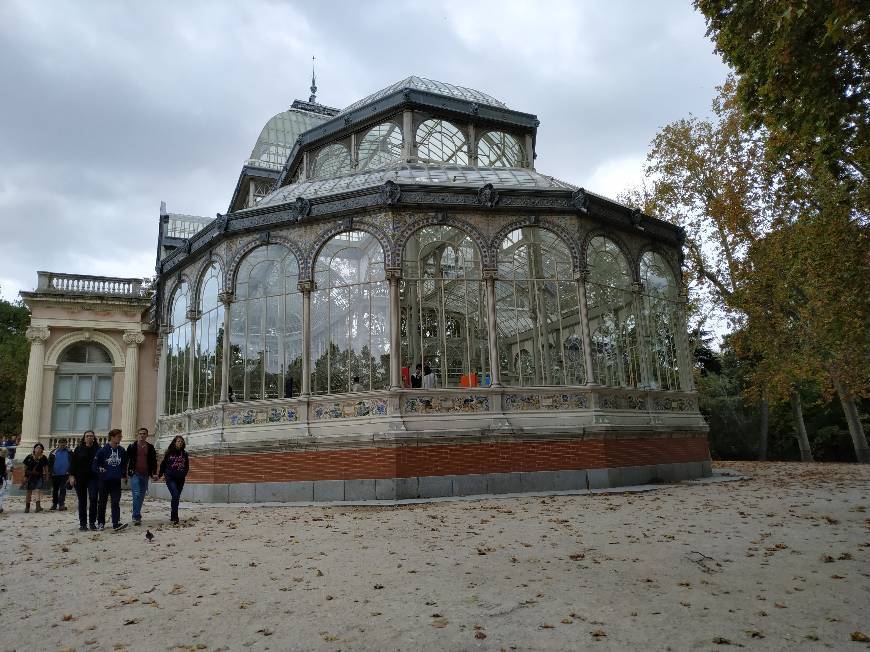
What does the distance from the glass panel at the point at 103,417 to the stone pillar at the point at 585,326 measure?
15.5 m

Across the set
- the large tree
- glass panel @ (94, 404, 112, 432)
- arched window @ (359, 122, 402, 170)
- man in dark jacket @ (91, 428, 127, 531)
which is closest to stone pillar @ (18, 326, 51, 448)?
glass panel @ (94, 404, 112, 432)

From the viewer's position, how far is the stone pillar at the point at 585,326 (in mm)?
14508

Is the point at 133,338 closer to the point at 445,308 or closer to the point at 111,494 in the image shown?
Answer: the point at 445,308

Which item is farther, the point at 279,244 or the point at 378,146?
the point at 378,146

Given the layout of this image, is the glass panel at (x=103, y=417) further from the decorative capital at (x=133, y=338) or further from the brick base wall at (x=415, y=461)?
the brick base wall at (x=415, y=461)

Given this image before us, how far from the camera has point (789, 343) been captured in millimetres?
22969

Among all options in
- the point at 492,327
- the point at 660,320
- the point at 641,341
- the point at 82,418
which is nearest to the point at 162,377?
the point at 82,418

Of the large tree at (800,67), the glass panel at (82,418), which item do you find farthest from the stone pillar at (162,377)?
the large tree at (800,67)

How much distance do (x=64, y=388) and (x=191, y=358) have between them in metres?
6.72

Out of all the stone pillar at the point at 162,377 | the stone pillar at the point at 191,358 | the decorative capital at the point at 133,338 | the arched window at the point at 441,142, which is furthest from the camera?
the decorative capital at the point at 133,338

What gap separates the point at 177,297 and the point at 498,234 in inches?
384

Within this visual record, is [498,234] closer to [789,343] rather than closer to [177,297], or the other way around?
[177,297]

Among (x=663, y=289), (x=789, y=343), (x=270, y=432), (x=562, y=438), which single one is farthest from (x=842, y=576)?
(x=789, y=343)

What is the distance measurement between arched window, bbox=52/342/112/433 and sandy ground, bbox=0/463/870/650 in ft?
36.7
